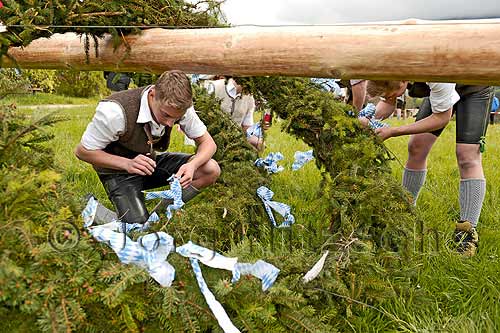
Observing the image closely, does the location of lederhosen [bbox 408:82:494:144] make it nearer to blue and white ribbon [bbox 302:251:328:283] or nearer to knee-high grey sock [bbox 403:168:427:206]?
knee-high grey sock [bbox 403:168:427:206]

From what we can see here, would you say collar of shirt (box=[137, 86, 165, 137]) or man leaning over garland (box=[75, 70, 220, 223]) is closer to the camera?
man leaning over garland (box=[75, 70, 220, 223])

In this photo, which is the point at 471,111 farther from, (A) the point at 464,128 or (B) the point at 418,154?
(B) the point at 418,154

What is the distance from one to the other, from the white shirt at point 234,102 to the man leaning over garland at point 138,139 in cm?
162

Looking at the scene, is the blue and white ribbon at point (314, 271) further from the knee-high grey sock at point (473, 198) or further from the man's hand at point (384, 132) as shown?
the knee-high grey sock at point (473, 198)

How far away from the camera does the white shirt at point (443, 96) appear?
3.47 meters

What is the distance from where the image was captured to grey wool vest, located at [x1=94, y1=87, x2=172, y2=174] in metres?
3.41

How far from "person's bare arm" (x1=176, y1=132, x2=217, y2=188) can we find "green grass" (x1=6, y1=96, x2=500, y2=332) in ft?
2.30

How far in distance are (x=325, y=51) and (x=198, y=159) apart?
1563mm

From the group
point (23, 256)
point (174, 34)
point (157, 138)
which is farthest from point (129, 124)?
point (23, 256)

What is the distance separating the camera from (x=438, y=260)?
123 inches

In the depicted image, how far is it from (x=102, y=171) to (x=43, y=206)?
1938mm

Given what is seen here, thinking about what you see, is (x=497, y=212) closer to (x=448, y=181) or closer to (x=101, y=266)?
(x=448, y=181)

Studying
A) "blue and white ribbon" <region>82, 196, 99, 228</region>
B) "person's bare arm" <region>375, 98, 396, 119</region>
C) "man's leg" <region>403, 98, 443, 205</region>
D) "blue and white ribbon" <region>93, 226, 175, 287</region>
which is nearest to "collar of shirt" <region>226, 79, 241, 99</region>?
"person's bare arm" <region>375, 98, 396, 119</region>

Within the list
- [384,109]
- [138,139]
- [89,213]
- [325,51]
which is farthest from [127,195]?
[384,109]
